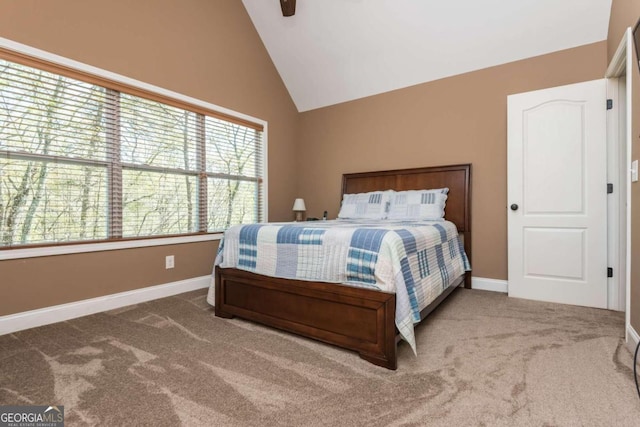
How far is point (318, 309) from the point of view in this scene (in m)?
2.00

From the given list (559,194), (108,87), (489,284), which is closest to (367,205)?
(489,284)

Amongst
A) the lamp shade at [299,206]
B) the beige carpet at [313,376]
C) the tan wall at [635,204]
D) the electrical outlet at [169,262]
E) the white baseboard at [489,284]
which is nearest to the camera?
the beige carpet at [313,376]

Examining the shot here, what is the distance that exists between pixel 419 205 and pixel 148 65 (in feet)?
10.00

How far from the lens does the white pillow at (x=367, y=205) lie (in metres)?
3.69

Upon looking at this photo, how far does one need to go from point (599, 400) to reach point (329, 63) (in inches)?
159

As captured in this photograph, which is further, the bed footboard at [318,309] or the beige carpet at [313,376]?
the bed footboard at [318,309]

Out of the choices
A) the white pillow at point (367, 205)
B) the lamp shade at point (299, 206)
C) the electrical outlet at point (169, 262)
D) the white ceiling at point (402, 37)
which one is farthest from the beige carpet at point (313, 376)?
the white ceiling at point (402, 37)

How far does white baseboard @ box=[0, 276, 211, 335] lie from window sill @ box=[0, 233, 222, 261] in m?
0.40

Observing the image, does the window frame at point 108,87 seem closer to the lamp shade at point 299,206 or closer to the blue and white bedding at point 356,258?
the blue and white bedding at point 356,258

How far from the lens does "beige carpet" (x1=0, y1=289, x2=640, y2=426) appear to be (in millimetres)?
1312

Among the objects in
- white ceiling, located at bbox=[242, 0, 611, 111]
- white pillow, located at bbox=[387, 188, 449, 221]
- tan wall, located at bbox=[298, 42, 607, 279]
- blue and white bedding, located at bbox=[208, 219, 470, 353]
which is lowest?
blue and white bedding, located at bbox=[208, 219, 470, 353]

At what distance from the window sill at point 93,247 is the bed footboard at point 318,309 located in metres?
0.93

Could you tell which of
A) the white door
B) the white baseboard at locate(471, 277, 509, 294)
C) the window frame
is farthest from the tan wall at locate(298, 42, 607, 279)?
the window frame

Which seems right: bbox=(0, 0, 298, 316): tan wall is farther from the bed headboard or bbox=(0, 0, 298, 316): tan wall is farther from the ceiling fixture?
the bed headboard
